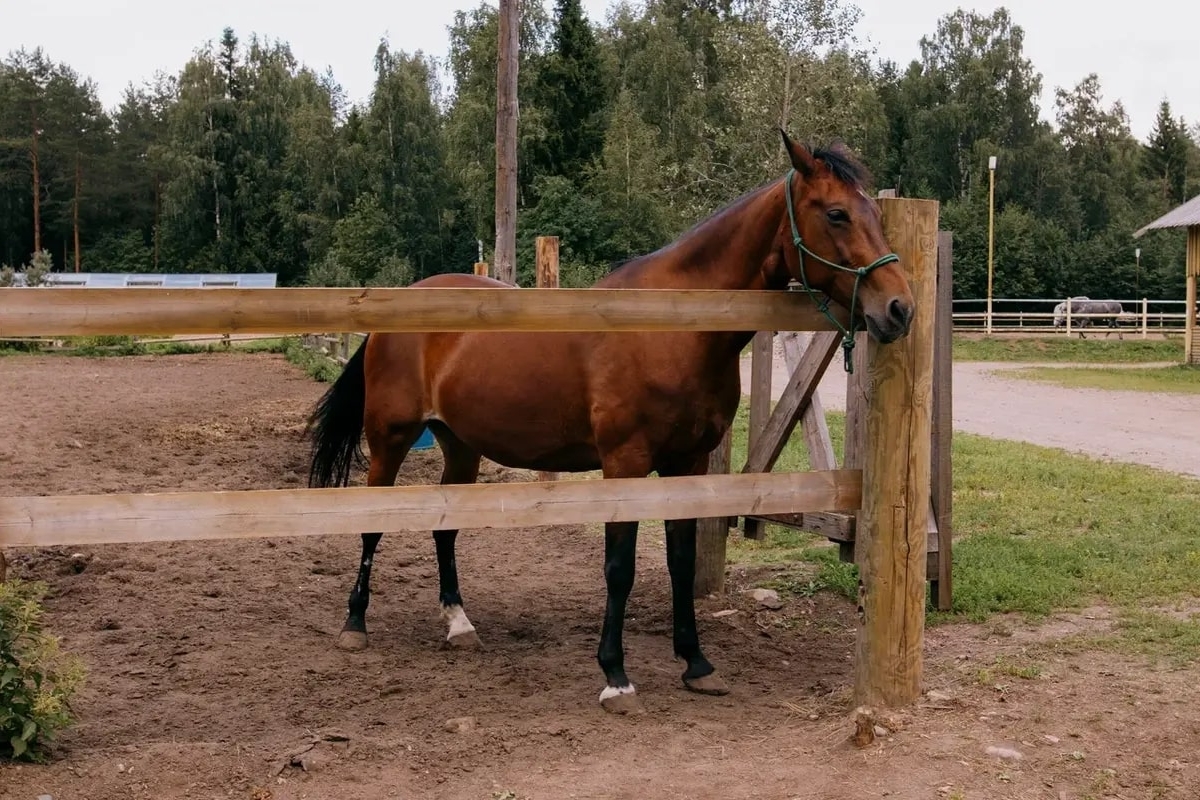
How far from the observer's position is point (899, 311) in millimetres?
3582

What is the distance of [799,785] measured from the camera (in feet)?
11.0

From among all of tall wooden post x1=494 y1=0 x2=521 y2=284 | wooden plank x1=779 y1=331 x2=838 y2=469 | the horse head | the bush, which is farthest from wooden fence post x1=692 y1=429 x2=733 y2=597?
tall wooden post x1=494 y1=0 x2=521 y2=284

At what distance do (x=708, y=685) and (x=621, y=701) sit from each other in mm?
476

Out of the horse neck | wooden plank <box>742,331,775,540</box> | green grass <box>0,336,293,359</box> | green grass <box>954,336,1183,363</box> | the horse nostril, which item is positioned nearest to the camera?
the horse nostril

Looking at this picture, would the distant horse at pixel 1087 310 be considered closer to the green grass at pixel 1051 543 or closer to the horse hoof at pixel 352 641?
the green grass at pixel 1051 543

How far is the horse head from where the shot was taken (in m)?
3.63

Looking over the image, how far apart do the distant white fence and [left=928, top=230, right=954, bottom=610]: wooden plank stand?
106 ft

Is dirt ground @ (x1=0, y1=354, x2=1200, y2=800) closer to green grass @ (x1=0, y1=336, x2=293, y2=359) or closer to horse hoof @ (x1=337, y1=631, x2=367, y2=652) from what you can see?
horse hoof @ (x1=337, y1=631, x2=367, y2=652)

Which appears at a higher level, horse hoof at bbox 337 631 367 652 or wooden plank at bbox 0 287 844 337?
wooden plank at bbox 0 287 844 337

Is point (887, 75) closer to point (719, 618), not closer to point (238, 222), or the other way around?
point (238, 222)

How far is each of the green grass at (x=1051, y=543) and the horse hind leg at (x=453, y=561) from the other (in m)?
1.94

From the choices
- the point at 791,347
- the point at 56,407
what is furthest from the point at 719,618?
the point at 56,407

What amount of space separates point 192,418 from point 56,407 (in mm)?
2138

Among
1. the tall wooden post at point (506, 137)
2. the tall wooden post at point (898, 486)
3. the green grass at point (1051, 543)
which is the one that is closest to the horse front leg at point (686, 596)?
the tall wooden post at point (898, 486)
